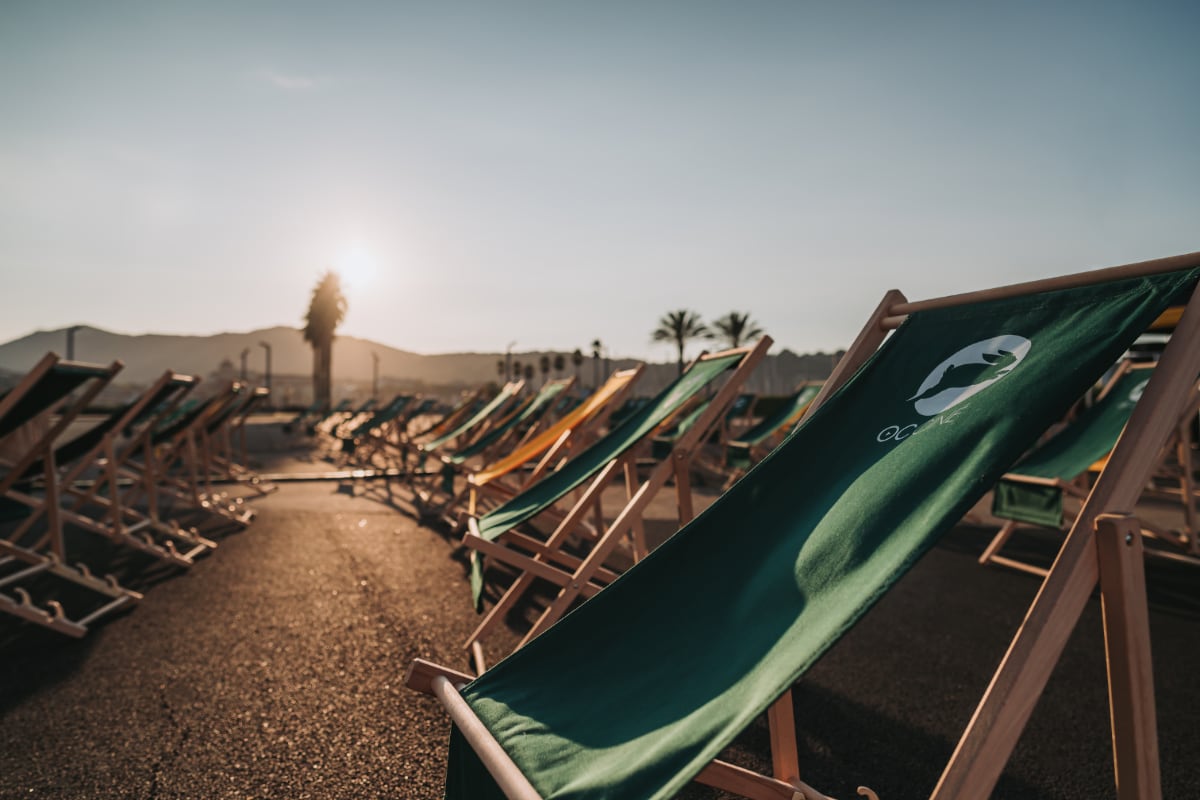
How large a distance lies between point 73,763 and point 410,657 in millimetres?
1107

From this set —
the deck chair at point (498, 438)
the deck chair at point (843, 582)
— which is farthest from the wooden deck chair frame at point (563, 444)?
the deck chair at point (843, 582)

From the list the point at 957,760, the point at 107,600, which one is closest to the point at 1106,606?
the point at 957,760

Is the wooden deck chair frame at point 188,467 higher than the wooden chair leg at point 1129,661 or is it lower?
lower

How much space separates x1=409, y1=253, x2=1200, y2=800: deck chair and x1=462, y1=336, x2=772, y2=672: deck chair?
0.65m

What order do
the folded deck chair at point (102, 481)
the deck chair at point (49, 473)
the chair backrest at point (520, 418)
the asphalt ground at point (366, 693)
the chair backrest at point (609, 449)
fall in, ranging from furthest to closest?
the chair backrest at point (520, 418) → the folded deck chair at point (102, 481) → the deck chair at point (49, 473) → the chair backrest at point (609, 449) → the asphalt ground at point (366, 693)

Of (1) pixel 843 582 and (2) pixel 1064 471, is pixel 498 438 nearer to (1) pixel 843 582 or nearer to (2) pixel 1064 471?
(2) pixel 1064 471

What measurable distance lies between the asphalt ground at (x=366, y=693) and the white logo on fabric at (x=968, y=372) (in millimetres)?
749

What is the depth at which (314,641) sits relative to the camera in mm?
2926

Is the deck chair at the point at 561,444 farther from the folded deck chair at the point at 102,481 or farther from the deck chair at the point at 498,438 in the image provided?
the folded deck chair at the point at 102,481

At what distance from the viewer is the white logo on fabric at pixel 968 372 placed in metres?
1.33

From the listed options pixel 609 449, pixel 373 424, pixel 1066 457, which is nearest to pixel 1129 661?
pixel 609 449

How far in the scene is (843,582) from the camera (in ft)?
3.43

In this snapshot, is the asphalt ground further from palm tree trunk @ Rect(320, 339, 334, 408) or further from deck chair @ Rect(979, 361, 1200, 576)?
palm tree trunk @ Rect(320, 339, 334, 408)

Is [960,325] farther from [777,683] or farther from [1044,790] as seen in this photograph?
[1044,790]
